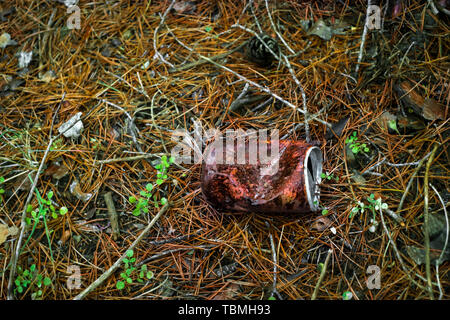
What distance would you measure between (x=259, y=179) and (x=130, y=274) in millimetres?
889

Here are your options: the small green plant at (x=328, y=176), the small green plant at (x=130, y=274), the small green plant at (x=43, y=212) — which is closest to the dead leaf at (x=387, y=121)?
the small green plant at (x=328, y=176)

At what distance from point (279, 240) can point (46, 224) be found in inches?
53.0

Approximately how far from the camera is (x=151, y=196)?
188 cm

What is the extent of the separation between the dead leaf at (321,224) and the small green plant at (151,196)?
844mm

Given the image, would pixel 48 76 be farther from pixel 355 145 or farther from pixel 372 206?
pixel 372 206

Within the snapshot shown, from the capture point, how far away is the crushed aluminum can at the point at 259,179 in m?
1.54

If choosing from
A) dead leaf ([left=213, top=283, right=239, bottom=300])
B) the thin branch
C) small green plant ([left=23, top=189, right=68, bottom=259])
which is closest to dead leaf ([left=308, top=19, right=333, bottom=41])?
the thin branch

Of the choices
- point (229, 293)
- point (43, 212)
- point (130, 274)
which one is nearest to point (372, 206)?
point (229, 293)

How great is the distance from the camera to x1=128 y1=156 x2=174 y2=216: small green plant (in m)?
1.80

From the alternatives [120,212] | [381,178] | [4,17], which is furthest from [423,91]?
[4,17]

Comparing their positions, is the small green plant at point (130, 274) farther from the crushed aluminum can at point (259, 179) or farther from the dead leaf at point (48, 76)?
the dead leaf at point (48, 76)

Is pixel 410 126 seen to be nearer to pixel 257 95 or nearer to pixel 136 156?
pixel 257 95

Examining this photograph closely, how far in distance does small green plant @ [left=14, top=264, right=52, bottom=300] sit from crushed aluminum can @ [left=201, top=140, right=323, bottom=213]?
1.05 meters

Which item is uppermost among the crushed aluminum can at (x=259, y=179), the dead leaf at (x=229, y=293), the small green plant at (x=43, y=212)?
the crushed aluminum can at (x=259, y=179)
